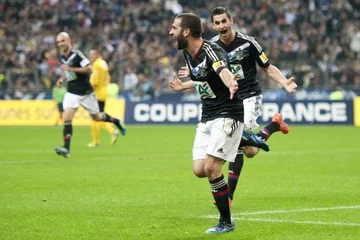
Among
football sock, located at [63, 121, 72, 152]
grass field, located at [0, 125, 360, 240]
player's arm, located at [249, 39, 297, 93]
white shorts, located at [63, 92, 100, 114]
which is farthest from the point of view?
white shorts, located at [63, 92, 100, 114]

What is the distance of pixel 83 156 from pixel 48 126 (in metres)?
15.5

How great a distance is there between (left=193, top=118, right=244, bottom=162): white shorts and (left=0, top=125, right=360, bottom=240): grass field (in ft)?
2.67

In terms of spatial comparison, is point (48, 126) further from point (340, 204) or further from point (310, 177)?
point (340, 204)

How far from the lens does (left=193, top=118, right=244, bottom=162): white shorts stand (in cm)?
895

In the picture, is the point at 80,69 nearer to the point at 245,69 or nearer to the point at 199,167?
the point at 245,69

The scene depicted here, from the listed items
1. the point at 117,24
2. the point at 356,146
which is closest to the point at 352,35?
the point at 117,24

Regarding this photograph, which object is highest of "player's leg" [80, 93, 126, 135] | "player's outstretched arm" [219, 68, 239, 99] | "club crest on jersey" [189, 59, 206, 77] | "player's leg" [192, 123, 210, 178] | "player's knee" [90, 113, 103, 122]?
"club crest on jersey" [189, 59, 206, 77]

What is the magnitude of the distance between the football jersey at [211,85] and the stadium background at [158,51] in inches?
903

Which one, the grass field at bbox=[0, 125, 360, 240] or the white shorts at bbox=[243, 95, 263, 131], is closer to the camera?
the grass field at bbox=[0, 125, 360, 240]

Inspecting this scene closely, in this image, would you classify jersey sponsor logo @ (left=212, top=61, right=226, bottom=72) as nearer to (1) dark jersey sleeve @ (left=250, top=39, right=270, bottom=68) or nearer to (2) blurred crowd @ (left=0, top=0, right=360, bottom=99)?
(1) dark jersey sleeve @ (left=250, top=39, right=270, bottom=68)

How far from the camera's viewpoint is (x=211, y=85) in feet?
29.8

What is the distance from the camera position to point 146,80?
3672 centimetres

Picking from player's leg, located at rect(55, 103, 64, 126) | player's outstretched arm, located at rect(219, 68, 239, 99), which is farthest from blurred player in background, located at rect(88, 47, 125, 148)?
player's outstretched arm, located at rect(219, 68, 239, 99)

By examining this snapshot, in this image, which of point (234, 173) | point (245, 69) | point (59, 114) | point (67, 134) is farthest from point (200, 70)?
point (59, 114)
